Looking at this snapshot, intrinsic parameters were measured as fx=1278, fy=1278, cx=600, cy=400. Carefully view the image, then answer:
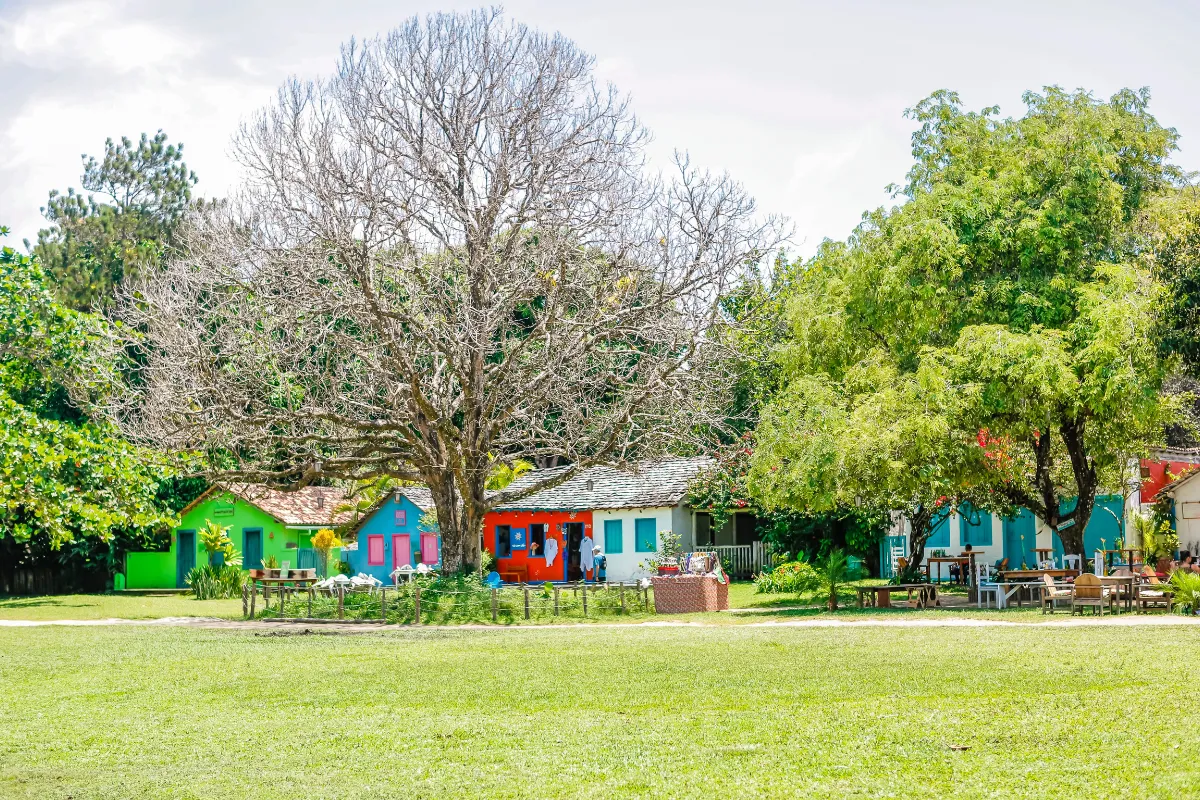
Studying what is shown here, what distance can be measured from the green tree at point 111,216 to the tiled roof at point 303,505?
1294 cm

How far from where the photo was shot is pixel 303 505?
4553cm

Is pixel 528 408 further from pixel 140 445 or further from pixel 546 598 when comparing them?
pixel 140 445

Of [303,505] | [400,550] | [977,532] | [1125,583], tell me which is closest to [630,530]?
[400,550]

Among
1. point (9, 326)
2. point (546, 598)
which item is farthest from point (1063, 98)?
point (9, 326)

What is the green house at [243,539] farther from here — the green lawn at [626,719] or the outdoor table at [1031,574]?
the green lawn at [626,719]

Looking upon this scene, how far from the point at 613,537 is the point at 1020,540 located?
12566 millimetres

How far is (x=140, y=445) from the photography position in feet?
88.7

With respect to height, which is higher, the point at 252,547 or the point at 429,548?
the point at 252,547

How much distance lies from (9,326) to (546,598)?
438 inches

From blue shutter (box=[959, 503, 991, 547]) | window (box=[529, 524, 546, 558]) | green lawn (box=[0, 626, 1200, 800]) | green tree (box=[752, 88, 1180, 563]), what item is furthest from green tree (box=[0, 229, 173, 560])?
blue shutter (box=[959, 503, 991, 547])

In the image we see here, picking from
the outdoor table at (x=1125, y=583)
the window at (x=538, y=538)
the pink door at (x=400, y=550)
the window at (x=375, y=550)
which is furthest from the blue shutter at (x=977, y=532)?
the window at (x=375, y=550)

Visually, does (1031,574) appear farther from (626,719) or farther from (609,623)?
(626,719)

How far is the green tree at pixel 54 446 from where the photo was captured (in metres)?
16.8

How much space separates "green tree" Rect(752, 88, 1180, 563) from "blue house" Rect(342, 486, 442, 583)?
761 inches
